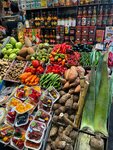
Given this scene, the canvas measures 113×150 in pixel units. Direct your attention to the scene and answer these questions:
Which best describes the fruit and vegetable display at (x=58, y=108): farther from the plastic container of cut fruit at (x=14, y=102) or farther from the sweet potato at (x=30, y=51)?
the sweet potato at (x=30, y=51)

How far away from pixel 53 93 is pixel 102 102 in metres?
0.69

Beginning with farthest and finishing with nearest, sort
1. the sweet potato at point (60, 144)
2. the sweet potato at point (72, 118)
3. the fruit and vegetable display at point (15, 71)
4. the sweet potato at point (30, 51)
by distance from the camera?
1. the sweet potato at point (30, 51)
2. the fruit and vegetable display at point (15, 71)
3. the sweet potato at point (72, 118)
4. the sweet potato at point (60, 144)

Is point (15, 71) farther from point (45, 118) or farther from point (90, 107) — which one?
point (90, 107)

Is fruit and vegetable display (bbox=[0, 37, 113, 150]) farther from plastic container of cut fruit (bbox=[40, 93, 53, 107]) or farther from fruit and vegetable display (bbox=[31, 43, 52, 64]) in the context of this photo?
fruit and vegetable display (bbox=[31, 43, 52, 64])

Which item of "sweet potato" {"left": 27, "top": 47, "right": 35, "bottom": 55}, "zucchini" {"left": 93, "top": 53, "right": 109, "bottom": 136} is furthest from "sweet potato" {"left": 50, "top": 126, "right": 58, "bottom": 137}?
"sweet potato" {"left": 27, "top": 47, "right": 35, "bottom": 55}

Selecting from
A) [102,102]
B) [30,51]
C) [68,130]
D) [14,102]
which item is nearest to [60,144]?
[68,130]

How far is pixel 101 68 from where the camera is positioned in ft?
6.27

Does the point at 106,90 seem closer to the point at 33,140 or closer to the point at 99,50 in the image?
the point at 33,140

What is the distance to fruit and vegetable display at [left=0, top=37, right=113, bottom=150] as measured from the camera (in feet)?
5.78

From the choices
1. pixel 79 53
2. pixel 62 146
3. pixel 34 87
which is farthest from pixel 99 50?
pixel 62 146

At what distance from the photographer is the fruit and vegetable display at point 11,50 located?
2.87 metres

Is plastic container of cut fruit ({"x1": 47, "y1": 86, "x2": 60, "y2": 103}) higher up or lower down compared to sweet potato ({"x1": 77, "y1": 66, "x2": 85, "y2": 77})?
lower down

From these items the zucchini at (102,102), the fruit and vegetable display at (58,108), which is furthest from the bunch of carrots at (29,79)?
the zucchini at (102,102)

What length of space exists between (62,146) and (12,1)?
5.14 metres
